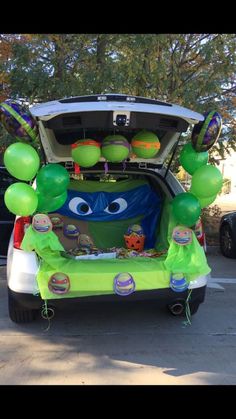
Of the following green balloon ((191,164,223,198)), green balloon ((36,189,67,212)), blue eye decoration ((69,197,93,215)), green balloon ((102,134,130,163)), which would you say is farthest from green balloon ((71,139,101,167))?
green balloon ((191,164,223,198))

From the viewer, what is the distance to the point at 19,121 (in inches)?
159

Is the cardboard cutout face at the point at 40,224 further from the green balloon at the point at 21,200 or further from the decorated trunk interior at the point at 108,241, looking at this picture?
the green balloon at the point at 21,200

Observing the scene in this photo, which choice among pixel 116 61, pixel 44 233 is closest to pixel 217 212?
pixel 116 61

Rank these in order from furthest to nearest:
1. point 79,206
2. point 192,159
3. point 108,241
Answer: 1. point 108,241
2. point 79,206
3. point 192,159

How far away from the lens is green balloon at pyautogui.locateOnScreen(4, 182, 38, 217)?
3.95m

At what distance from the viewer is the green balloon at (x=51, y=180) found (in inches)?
169

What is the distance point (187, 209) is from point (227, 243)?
14.7ft

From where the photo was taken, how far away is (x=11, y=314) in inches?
177

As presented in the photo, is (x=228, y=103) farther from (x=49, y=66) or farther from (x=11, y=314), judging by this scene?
(x=11, y=314)

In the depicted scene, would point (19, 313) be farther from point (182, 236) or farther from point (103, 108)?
point (103, 108)

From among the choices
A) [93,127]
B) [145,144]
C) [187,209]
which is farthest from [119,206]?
[93,127]

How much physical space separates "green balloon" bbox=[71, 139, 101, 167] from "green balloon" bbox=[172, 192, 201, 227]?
93 cm

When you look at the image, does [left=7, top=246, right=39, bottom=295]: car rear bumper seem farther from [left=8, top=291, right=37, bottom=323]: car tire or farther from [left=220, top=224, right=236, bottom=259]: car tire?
[left=220, top=224, right=236, bottom=259]: car tire

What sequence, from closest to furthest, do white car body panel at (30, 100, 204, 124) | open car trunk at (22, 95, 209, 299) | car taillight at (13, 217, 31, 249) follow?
1. white car body panel at (30, 100, 204, 124)
2. open car trunk at (22, 95, 209, 299)
3. car taillight at (13, 217, 31, 249)
